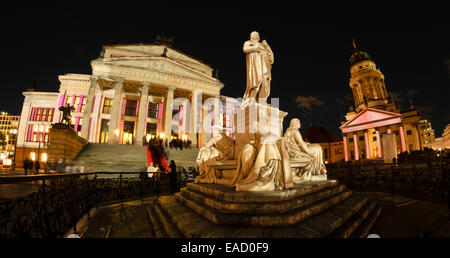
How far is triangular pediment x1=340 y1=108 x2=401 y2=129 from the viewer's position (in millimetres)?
30047

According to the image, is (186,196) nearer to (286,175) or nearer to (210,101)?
(286,175)

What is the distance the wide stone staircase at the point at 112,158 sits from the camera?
12945 millimetres

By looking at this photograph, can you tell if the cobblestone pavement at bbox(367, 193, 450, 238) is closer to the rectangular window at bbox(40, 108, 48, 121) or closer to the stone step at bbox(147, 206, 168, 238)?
the stone step at bbox(147, 206, 168, 238)

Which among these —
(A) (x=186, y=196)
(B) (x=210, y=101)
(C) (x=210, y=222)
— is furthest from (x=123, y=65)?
(C) (x=210, y=222)

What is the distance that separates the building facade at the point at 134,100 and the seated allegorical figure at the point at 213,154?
1712 cm

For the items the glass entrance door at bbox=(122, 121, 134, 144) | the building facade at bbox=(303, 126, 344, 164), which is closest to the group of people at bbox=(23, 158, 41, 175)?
the glass entrance door at bbox=(122, 121, 134, 144)

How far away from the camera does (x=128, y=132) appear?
86.9ft

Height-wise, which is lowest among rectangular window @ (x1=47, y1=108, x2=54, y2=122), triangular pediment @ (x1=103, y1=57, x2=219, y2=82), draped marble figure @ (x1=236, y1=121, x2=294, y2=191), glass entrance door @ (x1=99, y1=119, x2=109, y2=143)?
draped marble figure @ (x1=236, y1=121, x2=294, y2=191)

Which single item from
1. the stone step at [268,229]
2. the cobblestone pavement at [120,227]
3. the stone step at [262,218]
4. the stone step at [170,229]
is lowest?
the cobblestone pavement at [120,227]

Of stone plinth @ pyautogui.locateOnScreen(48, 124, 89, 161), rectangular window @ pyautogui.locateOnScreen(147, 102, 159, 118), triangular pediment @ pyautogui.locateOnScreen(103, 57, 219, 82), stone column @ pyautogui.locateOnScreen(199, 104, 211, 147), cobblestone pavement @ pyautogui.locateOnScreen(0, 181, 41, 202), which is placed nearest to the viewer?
cobblestone pavement @ pyautogui.locateOnScreen(0, 181, 41, 202)

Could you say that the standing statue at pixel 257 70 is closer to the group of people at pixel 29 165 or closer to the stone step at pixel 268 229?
the stone step at pixel 268 229

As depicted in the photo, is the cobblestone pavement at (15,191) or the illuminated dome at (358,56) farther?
the illuminated dome at (358,56)

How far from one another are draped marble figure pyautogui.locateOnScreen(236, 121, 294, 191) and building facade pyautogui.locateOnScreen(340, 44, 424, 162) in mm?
24864

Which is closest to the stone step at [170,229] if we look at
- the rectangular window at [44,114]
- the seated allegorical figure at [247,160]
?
the seated allegorical figure at [247,160]
